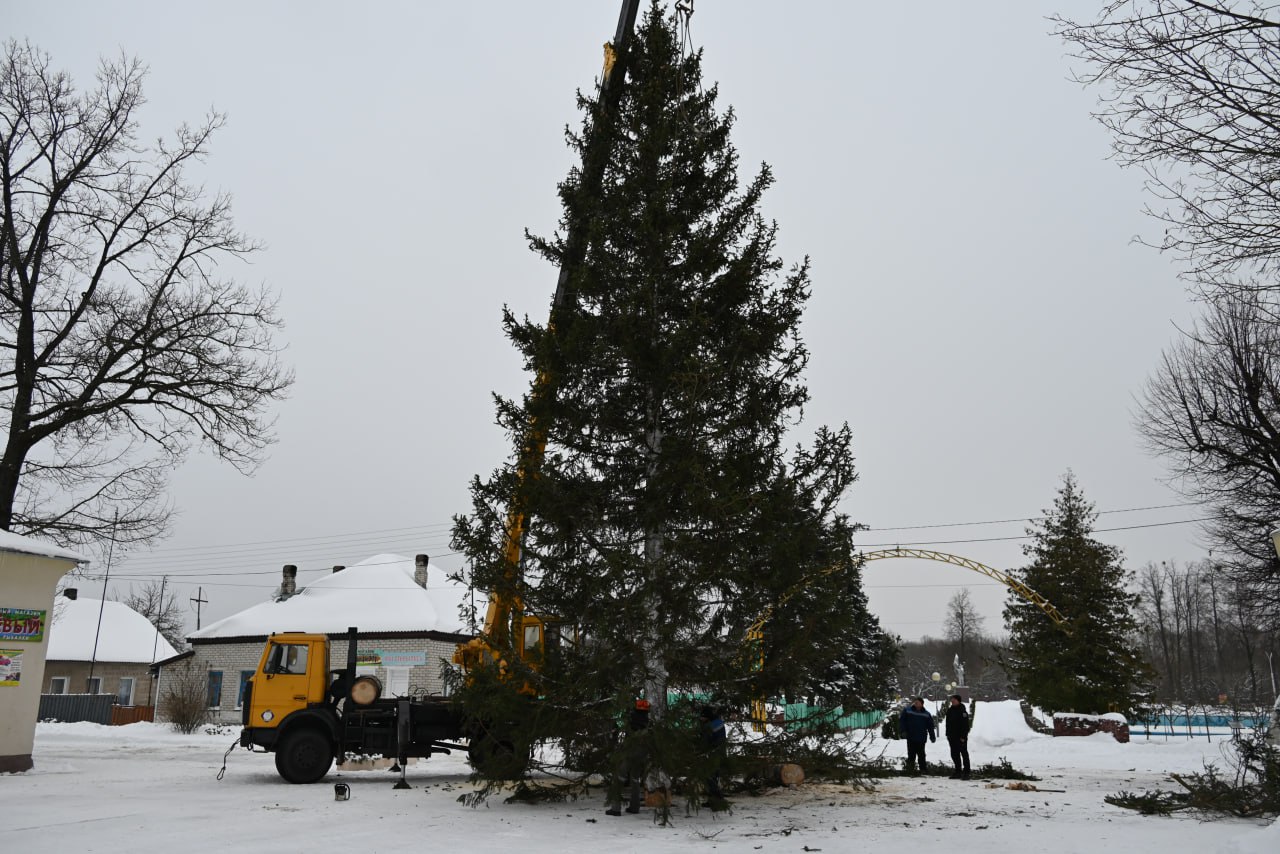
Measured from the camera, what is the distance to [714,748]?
10.9 m

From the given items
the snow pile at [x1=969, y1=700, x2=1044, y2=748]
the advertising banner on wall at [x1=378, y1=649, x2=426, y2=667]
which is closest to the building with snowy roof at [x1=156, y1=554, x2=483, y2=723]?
the advertising banner on wall at [x1=378, y1=649, x2=426, y2=667]

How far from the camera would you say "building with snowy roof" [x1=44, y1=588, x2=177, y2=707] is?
44.7 m

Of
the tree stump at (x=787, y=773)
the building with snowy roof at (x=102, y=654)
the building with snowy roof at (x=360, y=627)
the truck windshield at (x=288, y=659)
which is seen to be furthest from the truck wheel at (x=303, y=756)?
the building with snowy roof at (x=102, y=654)

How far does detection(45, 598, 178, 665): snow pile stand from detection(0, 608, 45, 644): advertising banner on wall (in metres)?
34.0

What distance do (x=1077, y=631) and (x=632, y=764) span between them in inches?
896

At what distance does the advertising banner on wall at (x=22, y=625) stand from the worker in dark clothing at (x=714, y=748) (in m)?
13.1

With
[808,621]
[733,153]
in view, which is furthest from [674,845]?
[733,153]

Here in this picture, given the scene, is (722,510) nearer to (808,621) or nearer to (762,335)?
(808,621)

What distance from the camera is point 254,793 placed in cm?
1379

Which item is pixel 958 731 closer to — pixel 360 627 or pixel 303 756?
pixel 303 756

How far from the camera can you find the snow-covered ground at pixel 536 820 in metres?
8.85

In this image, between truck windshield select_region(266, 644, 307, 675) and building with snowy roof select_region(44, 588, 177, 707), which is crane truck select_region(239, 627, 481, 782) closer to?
truck windshield select_region(266, 644, 307, 675)

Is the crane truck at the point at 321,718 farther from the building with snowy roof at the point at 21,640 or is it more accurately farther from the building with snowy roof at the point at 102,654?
the building with snowy roof at the point at 102,654

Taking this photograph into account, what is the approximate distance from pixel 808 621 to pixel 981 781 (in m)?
7.34
